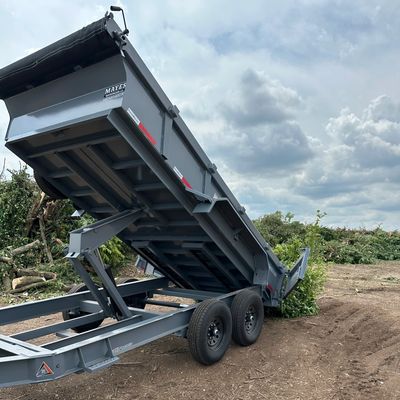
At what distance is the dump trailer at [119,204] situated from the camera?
439cm

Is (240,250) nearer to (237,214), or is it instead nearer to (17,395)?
(237,214)

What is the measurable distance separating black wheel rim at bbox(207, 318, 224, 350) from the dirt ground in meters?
0.26

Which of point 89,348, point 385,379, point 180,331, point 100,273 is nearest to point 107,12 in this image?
point 100,273

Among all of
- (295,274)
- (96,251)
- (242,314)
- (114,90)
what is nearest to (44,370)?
(96,251)

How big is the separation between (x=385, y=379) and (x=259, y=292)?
215cm

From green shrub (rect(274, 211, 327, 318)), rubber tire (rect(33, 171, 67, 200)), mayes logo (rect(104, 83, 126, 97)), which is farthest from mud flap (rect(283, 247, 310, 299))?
mayes logo (rect(104, 83, 126, 97))

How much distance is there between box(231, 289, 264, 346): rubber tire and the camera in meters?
6.02

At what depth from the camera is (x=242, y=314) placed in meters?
6.05

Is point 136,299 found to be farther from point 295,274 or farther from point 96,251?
point 295,274

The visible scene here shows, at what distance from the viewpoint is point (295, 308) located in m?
7.83

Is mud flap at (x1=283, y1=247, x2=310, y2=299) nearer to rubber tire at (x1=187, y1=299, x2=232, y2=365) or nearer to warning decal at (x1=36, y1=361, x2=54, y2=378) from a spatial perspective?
rubber tire at (x1=187, y1=299, x2=232, y2=365)

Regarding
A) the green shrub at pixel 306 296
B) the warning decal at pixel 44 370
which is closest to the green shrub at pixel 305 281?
the green shrub at pixel 306 296

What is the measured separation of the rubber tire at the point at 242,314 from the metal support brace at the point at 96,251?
1.49 m

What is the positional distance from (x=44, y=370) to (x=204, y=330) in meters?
2.04
